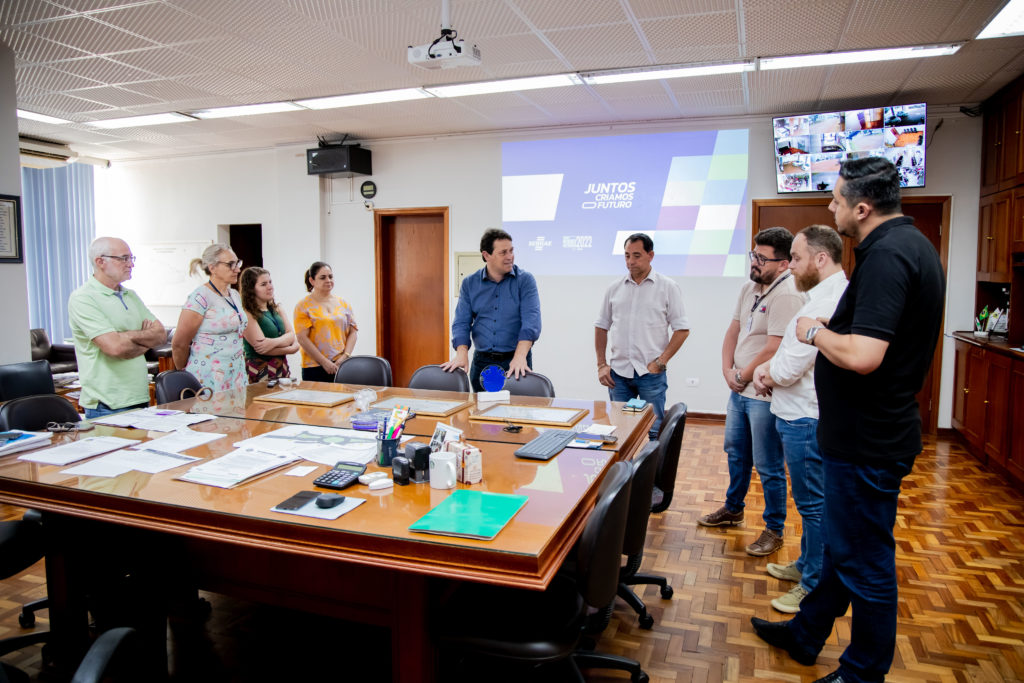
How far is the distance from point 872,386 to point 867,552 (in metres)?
0.53

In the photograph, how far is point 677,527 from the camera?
12.2 feet

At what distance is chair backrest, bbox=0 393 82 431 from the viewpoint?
2.74 m

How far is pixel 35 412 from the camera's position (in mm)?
2840

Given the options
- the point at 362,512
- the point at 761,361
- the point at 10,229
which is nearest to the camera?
the point at 362,512

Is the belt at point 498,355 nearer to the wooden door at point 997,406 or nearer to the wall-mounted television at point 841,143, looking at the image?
the wall-mounted television at point 841,143

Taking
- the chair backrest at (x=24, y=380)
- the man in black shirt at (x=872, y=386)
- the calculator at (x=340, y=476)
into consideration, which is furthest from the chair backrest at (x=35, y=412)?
the man in black shirt at (x=872, y=386)

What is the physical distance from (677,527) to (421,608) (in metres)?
2.34

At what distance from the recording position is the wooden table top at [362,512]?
1549 mm

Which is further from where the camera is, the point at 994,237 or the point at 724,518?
the point at 994,237

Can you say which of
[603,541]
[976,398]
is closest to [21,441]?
[603,541]

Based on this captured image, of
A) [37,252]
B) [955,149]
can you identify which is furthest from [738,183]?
[37,252]

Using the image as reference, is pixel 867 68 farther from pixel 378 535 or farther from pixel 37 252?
pixel 37 252

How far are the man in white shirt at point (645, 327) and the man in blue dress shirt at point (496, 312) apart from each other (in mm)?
556

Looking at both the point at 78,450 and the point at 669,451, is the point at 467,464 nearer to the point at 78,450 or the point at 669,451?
the point at 669,451
